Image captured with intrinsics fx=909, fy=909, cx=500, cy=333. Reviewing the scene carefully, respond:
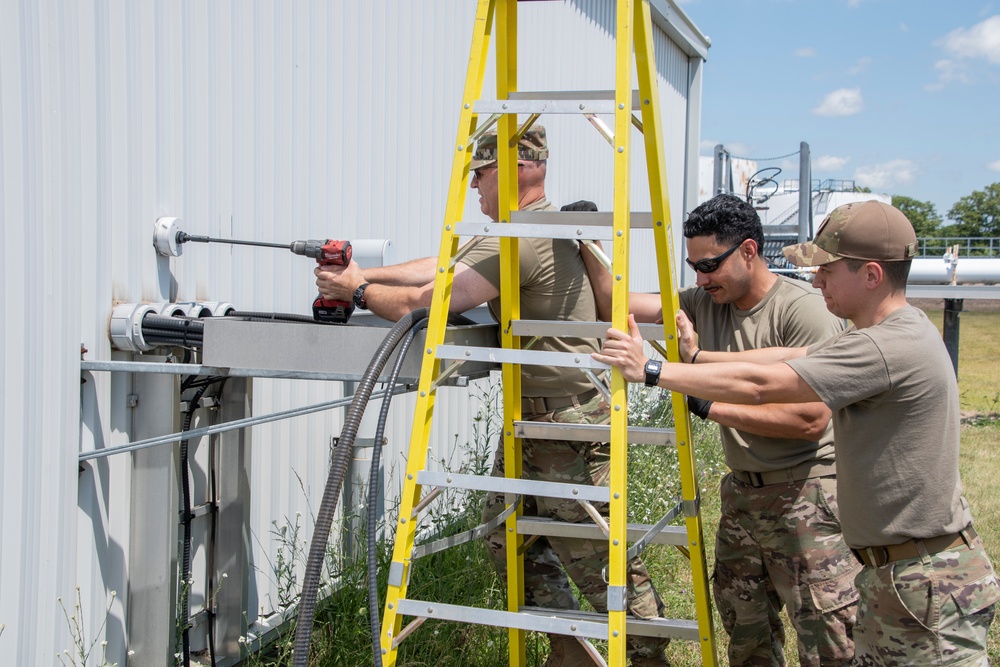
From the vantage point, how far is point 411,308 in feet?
10.6

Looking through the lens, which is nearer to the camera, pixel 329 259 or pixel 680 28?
pixel 329 259

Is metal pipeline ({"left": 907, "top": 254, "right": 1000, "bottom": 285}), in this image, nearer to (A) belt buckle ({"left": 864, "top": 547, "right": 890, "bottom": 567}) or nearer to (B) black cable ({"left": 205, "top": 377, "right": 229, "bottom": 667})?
(A) belt buckle ({"left": 864, "top": 547, "right": 890, "bottom": 567})

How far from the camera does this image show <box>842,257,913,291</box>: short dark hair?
292 cm

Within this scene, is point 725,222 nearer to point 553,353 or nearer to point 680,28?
point 553,353

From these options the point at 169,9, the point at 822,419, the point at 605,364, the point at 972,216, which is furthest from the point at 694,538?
the point at 972,216

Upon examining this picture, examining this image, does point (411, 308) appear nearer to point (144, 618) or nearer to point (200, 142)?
point (200, 142)

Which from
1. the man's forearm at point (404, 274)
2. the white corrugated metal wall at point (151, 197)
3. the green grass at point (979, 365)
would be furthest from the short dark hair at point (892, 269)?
the green grass at point (979, 365)

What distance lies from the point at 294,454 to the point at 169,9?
6.99 feet

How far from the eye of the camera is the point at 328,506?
253 cm

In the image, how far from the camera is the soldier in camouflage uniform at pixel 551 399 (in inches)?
138

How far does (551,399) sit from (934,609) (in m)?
1.57

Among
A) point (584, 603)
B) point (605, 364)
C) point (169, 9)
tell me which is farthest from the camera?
point (584, 603)

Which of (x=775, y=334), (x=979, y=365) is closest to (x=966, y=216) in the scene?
(x=979, y=365)

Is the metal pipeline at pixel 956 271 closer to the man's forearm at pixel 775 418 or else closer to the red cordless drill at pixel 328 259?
the man's forearm at pixel 775 418
